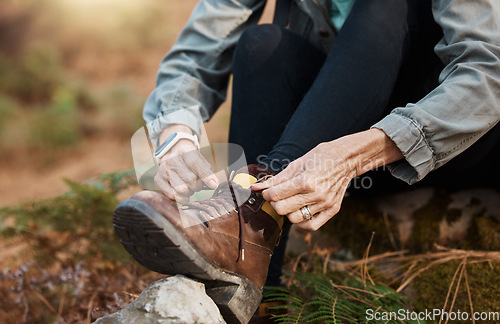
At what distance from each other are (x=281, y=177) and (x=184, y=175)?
0.31 m

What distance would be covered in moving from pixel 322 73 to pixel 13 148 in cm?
470

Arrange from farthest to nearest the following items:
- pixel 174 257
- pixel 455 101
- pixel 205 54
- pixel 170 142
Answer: pixel 205 54
pixel 170 142
pixel 455 101
pixel 174 257

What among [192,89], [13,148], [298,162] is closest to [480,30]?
[298,162]

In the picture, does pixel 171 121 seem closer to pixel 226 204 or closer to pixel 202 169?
pixel 202 169

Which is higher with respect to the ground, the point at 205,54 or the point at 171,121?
the point at 205,54

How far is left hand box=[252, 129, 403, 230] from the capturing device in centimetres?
104

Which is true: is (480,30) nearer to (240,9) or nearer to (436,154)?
(436,154)

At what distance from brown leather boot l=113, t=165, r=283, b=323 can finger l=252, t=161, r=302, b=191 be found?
4 cm

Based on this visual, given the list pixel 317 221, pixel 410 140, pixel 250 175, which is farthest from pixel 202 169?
pixel 410 140

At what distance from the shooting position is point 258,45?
1.47m

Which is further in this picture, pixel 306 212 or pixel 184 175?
pixel 184 175

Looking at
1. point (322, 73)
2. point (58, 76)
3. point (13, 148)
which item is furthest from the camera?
point (58, 76)

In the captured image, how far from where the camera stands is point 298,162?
1.06 metres

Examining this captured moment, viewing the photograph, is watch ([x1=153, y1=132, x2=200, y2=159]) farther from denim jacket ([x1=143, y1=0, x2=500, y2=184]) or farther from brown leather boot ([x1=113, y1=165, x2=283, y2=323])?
denim jacket ([x1=143, y1=0, x2=500, y2=184])
